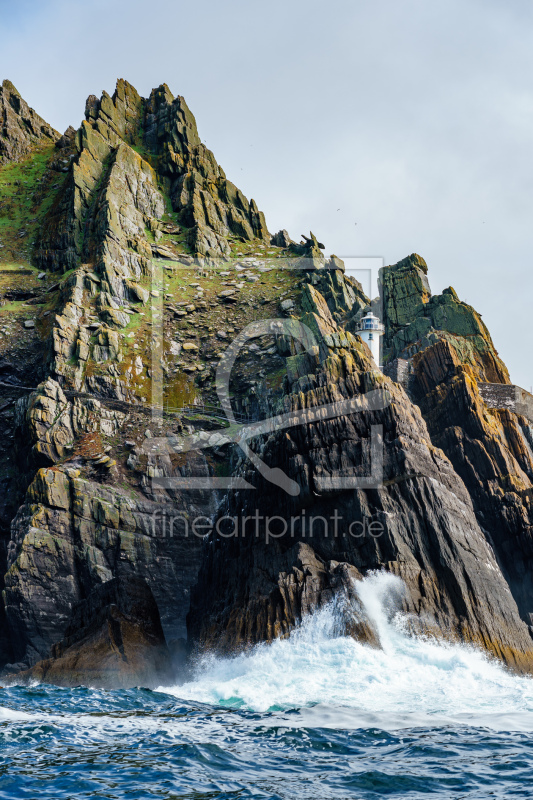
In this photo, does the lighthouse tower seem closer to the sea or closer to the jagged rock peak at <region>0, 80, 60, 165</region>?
the sea

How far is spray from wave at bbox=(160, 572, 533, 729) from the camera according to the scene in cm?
3022

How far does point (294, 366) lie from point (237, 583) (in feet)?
59.3

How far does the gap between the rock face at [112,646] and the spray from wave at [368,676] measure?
2630 millimetres

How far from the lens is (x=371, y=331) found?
227 ft

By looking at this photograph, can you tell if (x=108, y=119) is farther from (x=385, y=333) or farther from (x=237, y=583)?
(x=237, y=583)

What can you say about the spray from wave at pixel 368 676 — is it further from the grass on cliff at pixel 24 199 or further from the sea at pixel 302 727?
the grass on cliff at pixel 24 199

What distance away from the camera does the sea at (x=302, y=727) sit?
18359 mm

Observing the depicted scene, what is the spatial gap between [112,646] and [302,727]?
17.2m

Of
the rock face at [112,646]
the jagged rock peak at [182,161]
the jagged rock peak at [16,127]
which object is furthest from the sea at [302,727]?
the jagged rock peak at [16,127]

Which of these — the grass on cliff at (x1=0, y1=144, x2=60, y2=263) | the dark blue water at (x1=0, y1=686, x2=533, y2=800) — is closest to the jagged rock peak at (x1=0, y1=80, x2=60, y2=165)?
the grass on cliff at (x1=0, y1=144, x2=60, y2=263)

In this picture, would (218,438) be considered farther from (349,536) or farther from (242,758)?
(242,758)

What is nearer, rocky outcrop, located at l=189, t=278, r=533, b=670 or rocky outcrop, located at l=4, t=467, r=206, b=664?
rocky outcrop, located at l=189, t=278, r=533, b=670

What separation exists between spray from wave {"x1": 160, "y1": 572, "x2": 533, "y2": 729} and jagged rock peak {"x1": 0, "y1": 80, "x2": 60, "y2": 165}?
89.7m

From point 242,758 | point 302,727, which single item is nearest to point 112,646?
point 302,727
